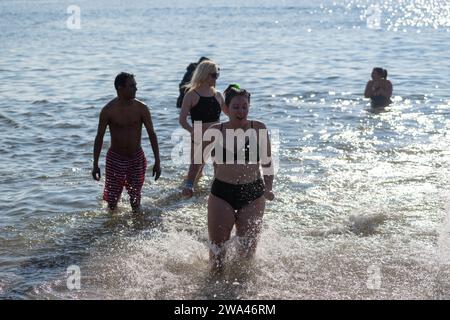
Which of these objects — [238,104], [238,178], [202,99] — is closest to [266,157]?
[238,178]

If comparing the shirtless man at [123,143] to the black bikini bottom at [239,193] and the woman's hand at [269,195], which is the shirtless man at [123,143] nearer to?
the black bikini bottom at [239,193]

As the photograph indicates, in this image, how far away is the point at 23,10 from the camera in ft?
183

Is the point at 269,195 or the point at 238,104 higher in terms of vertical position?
the point at 238,104

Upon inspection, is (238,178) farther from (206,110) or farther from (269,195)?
(206,110)

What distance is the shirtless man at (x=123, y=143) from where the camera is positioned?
27.1ft

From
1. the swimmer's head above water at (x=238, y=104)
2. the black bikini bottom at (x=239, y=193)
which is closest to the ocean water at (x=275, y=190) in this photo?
the black bikini bottom at (x=239, y=193)

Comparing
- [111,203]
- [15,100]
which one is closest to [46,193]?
[111,203]

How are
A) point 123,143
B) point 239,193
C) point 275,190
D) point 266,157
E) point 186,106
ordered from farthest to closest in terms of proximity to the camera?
point 275,190 < point 186,106 < point 123,143 < point 266,157 < point 239,193

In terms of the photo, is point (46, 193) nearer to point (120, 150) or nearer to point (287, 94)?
point (120, 150)

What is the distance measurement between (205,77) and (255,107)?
784 cm

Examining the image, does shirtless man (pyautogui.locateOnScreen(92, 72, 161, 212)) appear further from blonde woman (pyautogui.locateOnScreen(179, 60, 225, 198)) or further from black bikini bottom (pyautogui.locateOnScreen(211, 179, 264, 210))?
black bikini bottom (pyautogui.locateOnScreen(211, 179, 264, 210))

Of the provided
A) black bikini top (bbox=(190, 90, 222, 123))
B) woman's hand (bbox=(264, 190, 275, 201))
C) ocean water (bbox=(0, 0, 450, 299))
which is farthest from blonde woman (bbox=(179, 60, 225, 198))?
woman's hand (bbox=(264, 190, 275, 201))

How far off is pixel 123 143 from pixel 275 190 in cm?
255

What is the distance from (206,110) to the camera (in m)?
9.27
